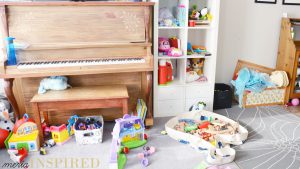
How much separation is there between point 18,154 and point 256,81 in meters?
2.58

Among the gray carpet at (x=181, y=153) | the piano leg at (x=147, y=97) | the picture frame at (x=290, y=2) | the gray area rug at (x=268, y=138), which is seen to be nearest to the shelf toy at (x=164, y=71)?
the piano leg at (x=147, y=97)

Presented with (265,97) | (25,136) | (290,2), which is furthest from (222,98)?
(25,136)

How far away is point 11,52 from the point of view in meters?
2.25

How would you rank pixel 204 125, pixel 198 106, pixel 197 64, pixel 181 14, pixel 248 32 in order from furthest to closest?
pixel 248 32 < pixel 197 64 < pixel 198 106 < pixel 181 14 < pixel 204 125

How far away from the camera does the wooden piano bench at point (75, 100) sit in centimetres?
223

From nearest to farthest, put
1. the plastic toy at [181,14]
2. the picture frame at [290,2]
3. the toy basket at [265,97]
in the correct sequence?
the plastic toy at [181,14] → the toy basket at [265,97] → the picture frame at [290,2]

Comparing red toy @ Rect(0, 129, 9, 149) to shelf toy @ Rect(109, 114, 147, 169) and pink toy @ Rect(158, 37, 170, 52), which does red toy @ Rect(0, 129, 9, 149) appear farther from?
pink toy @ Rect(158, 37, 170, 52)

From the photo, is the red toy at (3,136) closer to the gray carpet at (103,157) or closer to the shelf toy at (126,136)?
the gray carpet at (103,157)

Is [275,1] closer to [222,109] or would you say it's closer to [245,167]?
[222,109]

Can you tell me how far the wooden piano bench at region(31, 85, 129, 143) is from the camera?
87.9 inches

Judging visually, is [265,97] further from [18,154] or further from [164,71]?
[18,154]

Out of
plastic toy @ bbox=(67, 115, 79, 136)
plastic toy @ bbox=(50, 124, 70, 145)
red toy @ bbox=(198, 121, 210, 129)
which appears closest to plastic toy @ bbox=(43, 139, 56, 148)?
plastic toy @ bbox=(50, 124, 70, 145)

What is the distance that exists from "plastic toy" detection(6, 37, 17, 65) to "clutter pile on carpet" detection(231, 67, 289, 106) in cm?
241

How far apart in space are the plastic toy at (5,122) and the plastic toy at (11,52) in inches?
21.4
